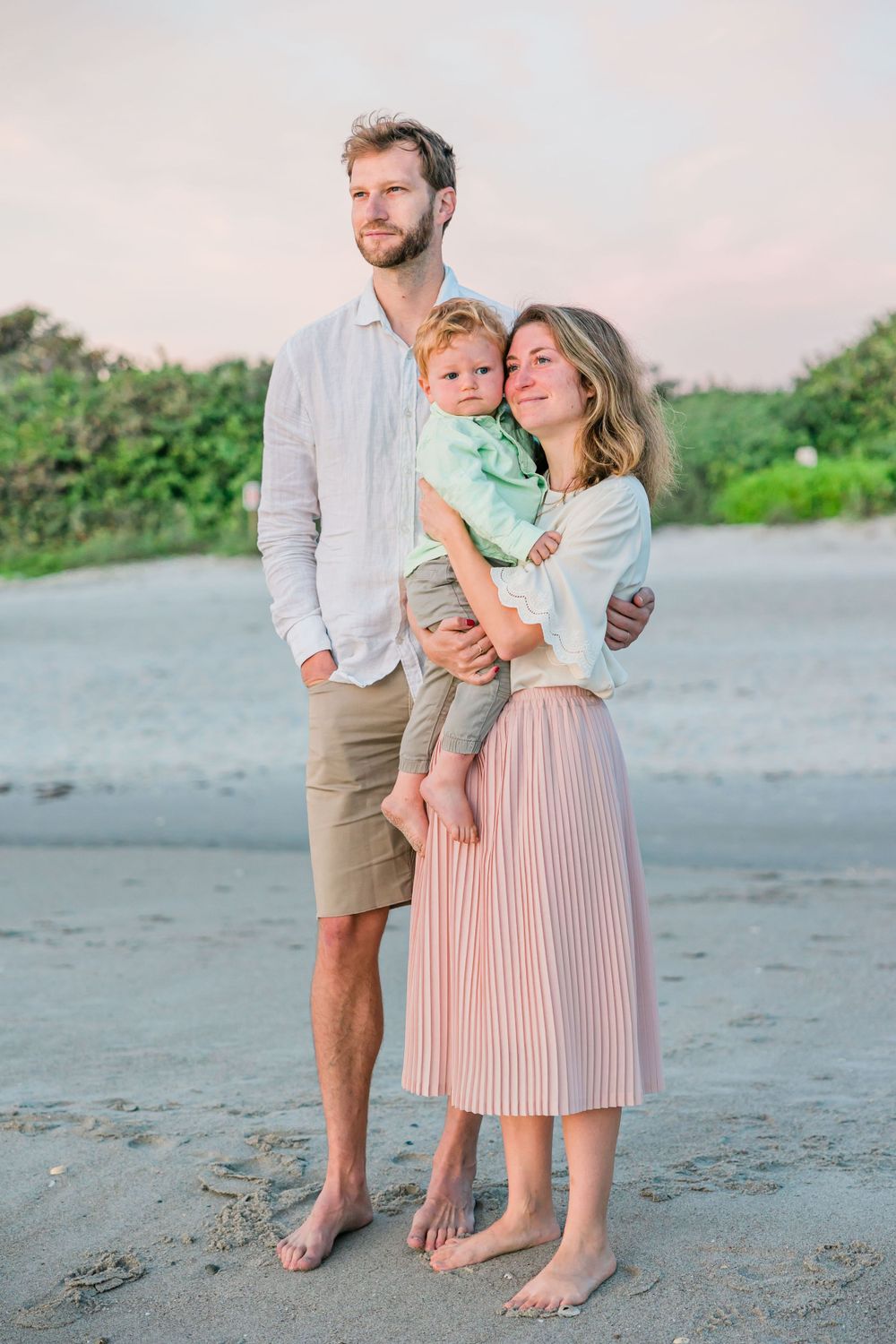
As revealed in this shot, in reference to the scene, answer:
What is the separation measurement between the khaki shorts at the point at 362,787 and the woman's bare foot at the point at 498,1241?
74 cm

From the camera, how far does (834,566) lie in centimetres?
1530

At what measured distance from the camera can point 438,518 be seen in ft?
10.0

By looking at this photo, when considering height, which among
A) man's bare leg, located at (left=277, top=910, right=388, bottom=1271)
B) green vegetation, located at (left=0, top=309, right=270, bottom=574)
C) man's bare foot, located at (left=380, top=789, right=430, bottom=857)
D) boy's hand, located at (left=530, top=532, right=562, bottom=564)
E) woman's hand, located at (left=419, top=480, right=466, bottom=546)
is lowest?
man's bare leg, located at (left=277, top=910, right=388, bottom=1271)

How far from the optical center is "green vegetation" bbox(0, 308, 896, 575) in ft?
62.0

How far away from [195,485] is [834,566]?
8743 mm

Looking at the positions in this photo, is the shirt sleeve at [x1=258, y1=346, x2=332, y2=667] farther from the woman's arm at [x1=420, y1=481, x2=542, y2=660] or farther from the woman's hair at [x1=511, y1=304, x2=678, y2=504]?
the woman's hair at [x1=511, y1=304, x2=678, y2=504]

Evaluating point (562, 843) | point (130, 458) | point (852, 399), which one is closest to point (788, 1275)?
point (562, 843)

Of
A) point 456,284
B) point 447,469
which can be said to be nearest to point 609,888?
point 447,469

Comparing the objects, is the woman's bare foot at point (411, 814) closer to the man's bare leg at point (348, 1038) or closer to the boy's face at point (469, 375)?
the man's bare leg at point (348, 1038)

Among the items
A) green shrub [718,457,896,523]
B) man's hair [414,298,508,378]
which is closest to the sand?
man's hair [414,298,508,378]

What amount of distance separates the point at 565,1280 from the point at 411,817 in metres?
0.96

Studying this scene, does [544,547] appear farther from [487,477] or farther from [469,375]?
[469,375]

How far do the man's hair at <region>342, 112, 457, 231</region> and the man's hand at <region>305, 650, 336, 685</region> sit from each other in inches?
43.5

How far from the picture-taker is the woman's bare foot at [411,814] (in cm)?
317
